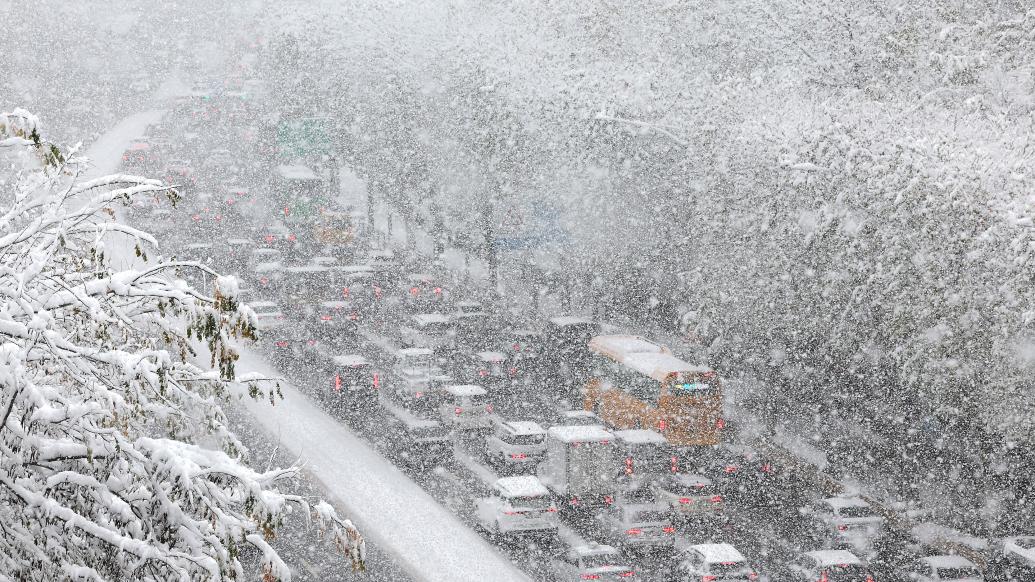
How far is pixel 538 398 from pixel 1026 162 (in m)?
13.9

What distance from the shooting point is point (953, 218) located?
21375 millimetres

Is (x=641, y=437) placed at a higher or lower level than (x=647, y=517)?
higher

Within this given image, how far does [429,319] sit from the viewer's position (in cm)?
3250

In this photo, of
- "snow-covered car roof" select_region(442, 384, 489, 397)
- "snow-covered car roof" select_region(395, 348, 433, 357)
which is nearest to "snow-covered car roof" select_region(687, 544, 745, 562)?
"snow-covered car roof" select_region(442, 384, 489, 397)

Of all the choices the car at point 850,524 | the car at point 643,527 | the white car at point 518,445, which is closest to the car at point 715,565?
the car at point 643,527

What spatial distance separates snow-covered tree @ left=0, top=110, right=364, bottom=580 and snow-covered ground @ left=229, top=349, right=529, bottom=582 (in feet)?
30.0

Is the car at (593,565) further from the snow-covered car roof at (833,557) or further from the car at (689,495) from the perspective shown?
the snow-covered car roof at (833,557)

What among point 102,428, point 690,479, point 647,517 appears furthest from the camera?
point 690,479

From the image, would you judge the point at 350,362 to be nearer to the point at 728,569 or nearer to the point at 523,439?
the point at 523,439

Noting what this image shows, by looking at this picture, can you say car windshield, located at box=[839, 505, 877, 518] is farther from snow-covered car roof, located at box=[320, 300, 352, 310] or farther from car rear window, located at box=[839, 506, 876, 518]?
snow-covered car roof, located at box=[320, 300, 352, 310]

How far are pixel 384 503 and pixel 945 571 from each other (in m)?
10.7

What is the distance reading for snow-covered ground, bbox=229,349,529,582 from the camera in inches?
735

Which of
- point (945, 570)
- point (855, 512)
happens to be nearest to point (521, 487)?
point (855, 512)

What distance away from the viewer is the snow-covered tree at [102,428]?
5430mm
